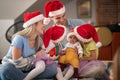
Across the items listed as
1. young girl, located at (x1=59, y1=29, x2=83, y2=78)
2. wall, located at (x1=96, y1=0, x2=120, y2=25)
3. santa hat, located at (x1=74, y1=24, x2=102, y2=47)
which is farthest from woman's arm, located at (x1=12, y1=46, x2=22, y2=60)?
wall, located at (x1=96, y1=0, x2=120, y2=25)

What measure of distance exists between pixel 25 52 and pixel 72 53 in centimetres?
35

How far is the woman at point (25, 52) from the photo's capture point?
183cm

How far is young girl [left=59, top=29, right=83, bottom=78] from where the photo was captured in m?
2.03

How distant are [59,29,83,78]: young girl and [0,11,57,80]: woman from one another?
0.12 m

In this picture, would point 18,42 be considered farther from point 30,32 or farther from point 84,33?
point 84,33

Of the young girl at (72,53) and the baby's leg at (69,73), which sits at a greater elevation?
the young girl at (72,53)

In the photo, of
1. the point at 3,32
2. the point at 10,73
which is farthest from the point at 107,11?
the point at 10,73

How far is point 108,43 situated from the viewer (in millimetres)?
3918

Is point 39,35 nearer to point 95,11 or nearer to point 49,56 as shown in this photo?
point 49,56

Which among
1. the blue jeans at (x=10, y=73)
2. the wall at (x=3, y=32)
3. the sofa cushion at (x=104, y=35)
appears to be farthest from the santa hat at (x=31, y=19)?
the wall at (x=3, y=32)

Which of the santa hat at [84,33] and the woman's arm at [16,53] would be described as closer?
the woman's arm at [16,53]

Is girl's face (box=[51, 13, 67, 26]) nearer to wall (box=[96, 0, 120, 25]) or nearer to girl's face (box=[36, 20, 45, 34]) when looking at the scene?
girl's face (box=[36, 20, 45, 34])

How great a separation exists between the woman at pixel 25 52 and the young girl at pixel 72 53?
122 millimetres

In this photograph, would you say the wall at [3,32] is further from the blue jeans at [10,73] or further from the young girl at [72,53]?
the blue jeans at [10,73]
